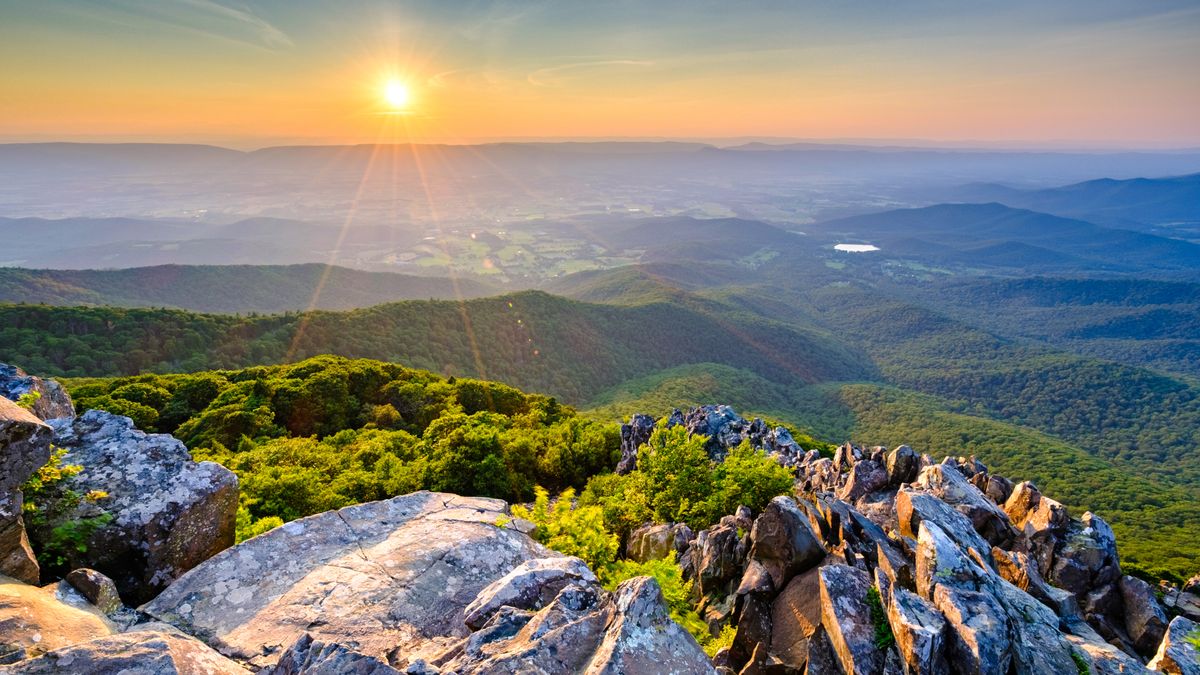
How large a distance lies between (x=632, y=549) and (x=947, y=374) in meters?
200

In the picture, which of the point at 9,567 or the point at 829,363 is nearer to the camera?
the point at 9,567

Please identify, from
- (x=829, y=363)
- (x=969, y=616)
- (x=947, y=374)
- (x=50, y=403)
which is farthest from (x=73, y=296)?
(x=947, y=374)

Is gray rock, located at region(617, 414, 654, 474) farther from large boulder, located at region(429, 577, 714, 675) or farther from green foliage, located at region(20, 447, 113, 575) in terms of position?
green foliage, located at region(20, 447, 113, 575)

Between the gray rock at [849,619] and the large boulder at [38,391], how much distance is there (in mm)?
19490

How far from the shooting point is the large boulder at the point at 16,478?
875 cm

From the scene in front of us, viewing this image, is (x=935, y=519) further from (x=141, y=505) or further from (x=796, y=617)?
(x=141, y=505)

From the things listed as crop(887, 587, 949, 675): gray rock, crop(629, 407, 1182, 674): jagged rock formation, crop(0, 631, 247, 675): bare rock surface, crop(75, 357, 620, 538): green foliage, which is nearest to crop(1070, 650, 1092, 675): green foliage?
crop(629, 407, 1182, 674): jagged rock formation

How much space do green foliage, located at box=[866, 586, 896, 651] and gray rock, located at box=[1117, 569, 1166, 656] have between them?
348 inches

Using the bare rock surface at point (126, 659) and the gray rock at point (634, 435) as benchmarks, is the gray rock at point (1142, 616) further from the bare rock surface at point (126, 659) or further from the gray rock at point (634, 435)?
the gray rock at point (634, 435)

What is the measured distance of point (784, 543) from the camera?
12.2 metres

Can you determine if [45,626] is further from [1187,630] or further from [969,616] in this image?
[1187,630]

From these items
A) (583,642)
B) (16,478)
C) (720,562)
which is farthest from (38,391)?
(720,562)

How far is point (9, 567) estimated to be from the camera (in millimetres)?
8688

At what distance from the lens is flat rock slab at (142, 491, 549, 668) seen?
31.1 ft
